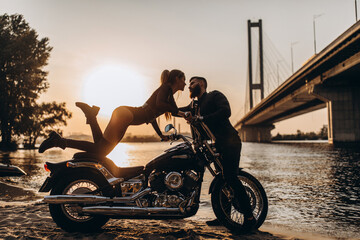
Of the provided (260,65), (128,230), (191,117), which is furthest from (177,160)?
(260,65)

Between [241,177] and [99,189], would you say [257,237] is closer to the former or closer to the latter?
[241,177]

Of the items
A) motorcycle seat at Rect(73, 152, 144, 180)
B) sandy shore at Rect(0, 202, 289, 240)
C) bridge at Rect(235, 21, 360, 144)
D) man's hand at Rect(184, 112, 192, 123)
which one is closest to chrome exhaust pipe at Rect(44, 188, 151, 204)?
motorcycle seat at Rect(73, 152, 144, 180)

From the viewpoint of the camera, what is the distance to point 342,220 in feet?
14.7

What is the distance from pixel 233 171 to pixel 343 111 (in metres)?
37.7

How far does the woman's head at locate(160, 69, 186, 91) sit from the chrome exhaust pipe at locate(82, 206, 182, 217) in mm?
1434

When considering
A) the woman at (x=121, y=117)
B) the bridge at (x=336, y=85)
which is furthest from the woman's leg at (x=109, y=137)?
the bridge at (x=336, y=85)

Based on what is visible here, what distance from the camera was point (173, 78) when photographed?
3896mm

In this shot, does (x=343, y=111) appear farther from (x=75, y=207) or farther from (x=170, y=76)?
(x=75, y=207)

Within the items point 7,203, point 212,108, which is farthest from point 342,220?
point 7,203

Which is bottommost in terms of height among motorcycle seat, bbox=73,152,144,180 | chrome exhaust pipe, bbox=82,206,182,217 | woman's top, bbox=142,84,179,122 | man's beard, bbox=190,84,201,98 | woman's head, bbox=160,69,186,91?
chrome exhaust pipe, bbox=82,206,182,217

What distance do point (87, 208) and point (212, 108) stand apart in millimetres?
1905

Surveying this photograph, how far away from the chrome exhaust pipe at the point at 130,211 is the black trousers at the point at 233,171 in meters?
0.70

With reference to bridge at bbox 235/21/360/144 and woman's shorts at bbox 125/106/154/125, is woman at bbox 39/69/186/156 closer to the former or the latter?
woman's shorts at bbox 125/106/154/125

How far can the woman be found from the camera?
387 cm
